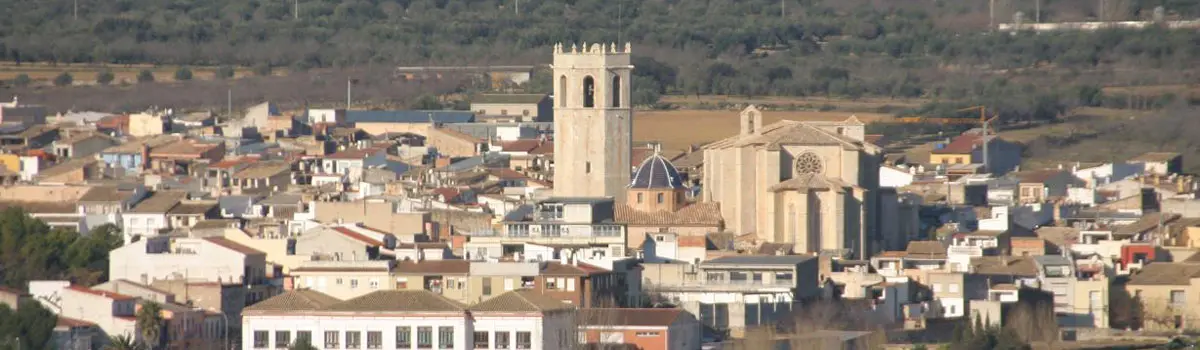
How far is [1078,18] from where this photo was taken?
113 meters

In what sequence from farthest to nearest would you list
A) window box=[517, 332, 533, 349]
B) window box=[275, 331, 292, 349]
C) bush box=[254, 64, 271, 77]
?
bush box=[254, 64, 271, 77] → window box=[275, 331, 292, 349] → window box=[517, 332, 533, 349]

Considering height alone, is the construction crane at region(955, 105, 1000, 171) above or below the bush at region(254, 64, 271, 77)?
below

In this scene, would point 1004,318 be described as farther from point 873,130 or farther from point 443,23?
point 443,23

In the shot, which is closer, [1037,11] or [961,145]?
[961,145]

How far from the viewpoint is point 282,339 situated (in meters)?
49.9

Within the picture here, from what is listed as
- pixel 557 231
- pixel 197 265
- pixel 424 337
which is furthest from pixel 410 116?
pixel 424 337

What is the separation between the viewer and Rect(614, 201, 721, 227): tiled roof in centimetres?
6538

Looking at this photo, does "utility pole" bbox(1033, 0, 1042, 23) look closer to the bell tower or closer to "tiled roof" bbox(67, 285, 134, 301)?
the bell tower

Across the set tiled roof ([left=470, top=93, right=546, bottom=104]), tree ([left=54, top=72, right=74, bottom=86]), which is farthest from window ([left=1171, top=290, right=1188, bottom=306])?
tree ([left=54, top=72, right=74, bottom=86])

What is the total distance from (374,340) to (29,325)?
4321mm

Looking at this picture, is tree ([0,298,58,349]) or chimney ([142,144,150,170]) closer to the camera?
tree ([0,298,58,349])

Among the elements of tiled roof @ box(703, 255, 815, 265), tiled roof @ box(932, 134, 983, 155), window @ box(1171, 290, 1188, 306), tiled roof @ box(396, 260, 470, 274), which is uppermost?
tiled roof @ box(932, 134, 983, 155)

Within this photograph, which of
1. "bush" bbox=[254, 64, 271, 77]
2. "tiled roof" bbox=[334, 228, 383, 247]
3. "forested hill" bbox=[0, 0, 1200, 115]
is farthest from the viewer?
"bush" bbox=[254, 64, 271, 77]

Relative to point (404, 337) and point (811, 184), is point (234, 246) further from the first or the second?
point (811, 184)
